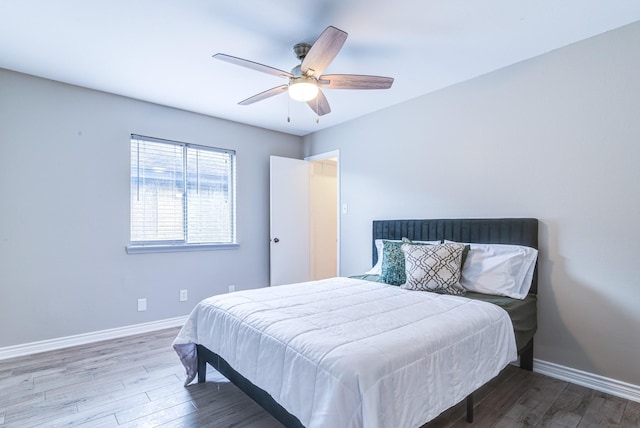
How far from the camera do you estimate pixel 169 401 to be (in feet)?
6.82

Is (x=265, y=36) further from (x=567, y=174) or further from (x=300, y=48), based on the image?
(x=567, y=174)

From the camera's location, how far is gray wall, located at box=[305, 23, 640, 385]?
84.5 inches

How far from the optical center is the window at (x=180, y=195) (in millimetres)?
3457

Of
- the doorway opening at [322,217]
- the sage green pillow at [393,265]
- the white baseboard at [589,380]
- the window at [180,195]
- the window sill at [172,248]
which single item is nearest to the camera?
the white baseboard at [589,380]

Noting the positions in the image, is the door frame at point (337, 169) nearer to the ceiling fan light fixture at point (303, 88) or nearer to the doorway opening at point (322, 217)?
the doorway opening at point (322, 217)

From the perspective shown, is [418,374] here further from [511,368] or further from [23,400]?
[23,400]

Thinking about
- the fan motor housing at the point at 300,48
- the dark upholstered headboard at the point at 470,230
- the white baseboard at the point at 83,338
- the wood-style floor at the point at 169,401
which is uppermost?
the fan motor housing at the point at 300,48

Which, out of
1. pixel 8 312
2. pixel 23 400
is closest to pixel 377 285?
pixel 23 400

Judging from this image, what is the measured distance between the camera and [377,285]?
274cm

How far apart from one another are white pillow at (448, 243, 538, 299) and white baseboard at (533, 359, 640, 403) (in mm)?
630

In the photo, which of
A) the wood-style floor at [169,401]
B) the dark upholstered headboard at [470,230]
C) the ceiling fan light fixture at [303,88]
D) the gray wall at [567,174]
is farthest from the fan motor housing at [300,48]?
the wood-style floor at [169,401]

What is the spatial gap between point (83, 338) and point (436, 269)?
3.30 m

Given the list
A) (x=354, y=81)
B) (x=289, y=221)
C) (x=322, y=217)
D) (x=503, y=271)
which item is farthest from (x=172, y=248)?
(x=503, y=271)

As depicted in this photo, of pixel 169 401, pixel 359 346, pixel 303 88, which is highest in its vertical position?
pixel 303 88
